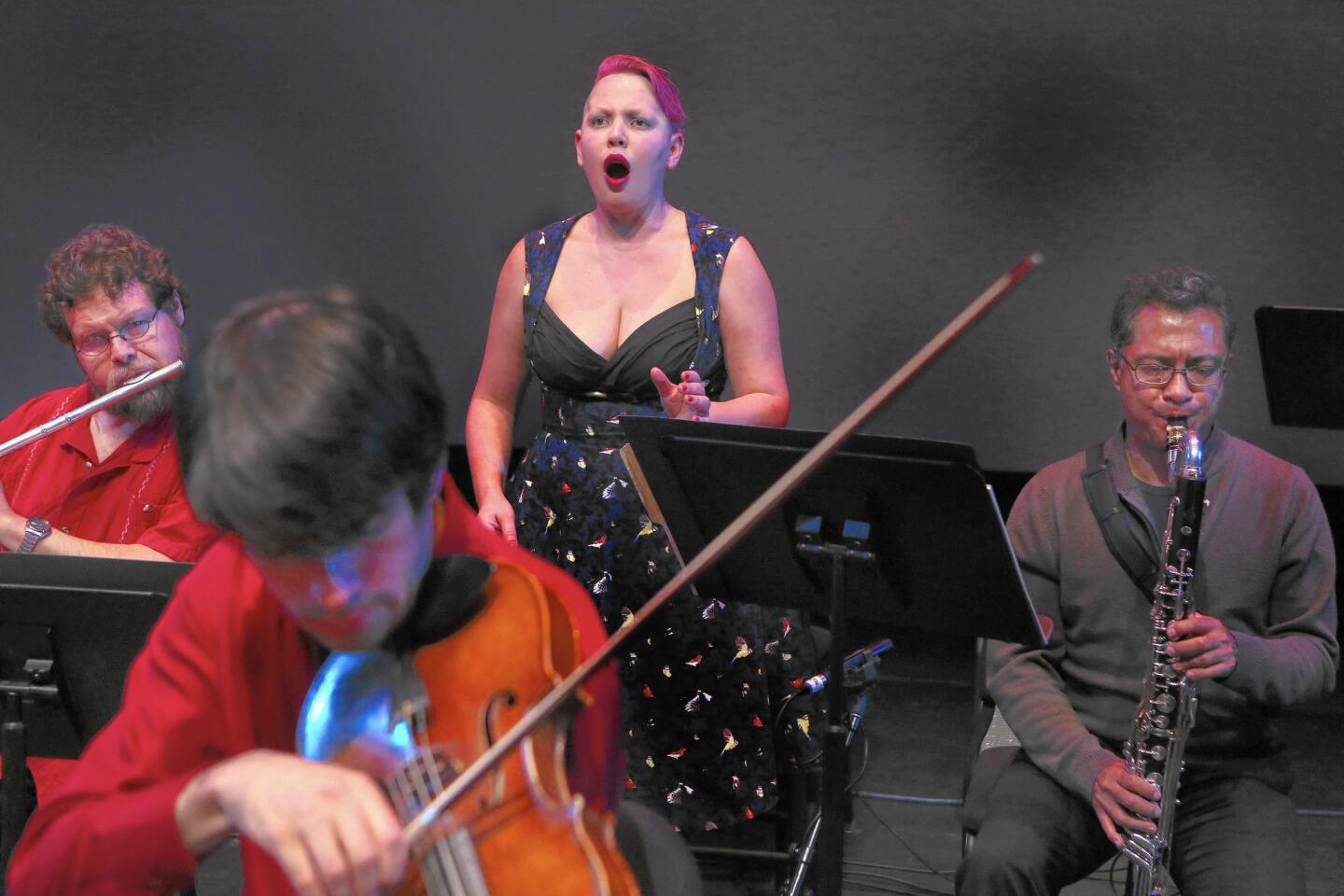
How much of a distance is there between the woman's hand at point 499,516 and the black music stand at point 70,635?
82 cm

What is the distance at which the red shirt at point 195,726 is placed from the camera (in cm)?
81

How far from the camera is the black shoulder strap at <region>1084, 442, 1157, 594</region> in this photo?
6.79 ft

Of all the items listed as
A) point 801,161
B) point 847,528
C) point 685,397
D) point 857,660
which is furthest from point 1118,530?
point 801,161

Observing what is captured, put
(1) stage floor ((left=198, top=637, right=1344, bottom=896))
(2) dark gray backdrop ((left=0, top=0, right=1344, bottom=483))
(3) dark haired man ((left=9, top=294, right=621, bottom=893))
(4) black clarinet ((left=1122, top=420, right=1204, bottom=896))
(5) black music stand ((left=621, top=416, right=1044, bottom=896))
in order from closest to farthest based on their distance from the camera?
(3) dark haired man ((left=9, top=294, right=621, bottom=893)) → (5) black music stand ((left=621, top=416, right=1044, bottom=896)) → (4) black clarinet ((left=1122, top=420, right=1204, bottom=896)) → (1) stage floor ((left=198, top=637, right=1344, bottom=896)) → (2) dark gray backdrop ((left=0, top=0, right=1344, bottom=483))

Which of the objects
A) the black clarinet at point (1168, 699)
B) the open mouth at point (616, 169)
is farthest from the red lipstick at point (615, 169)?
the black clarinet at point (1168, 699)

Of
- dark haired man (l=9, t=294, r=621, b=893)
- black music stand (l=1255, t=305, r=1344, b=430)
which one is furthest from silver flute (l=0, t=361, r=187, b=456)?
black music stand (l=1255, t=305, r=1344, b=430)

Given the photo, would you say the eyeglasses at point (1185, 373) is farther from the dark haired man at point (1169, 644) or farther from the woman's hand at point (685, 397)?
the woman's hand at point (685, 397)

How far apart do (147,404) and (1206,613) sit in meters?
1.67

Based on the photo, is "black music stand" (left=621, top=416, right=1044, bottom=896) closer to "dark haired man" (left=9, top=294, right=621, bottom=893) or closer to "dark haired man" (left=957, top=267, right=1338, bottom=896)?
"dark haired man" (left=957, top=267, right=1338, bottom=896)

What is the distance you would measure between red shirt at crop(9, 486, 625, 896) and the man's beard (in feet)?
4.31

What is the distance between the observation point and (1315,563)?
2.05 meters

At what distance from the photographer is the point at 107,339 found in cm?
214

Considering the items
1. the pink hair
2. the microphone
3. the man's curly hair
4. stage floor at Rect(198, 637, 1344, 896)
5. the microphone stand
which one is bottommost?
stage floor at Rect(198, 637, 1344, 896)

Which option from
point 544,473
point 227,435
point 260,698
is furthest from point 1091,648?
point 227,435
